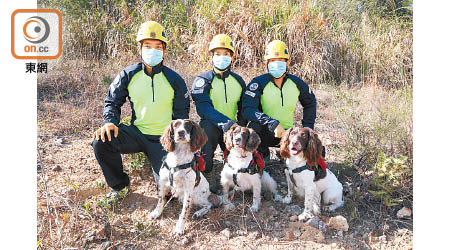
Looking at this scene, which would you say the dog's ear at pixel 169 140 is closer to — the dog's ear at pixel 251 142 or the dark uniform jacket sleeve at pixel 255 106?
the dog's ear at pixel 251 142

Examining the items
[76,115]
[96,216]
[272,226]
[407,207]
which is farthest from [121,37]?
[407,207]

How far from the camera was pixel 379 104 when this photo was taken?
13.8 ft

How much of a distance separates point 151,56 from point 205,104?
2.92 feet

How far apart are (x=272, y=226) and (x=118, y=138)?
1932 millimetres

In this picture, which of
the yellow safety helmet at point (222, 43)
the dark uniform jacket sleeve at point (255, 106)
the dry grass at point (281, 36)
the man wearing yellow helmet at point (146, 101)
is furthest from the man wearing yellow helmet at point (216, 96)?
the dry grass at point (281, 36)

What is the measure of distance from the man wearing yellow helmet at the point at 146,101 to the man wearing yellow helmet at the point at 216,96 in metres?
0.35

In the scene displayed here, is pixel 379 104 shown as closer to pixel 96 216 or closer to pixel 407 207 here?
pixel 407 207

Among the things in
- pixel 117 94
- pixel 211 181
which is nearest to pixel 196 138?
pixel 211 181

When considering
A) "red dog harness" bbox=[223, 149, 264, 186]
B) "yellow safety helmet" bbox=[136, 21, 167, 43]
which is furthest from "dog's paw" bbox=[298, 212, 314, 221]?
"yellow safety helmet" bbox=[136, 21, 167, 43]

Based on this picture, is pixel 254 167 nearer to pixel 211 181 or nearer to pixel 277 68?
pixel 211 181

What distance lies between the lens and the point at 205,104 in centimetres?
396

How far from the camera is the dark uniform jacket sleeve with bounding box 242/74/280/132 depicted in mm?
3822

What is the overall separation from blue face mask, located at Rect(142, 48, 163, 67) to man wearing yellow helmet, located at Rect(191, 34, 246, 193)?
2.12ft

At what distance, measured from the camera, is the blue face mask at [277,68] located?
13.0 feet
